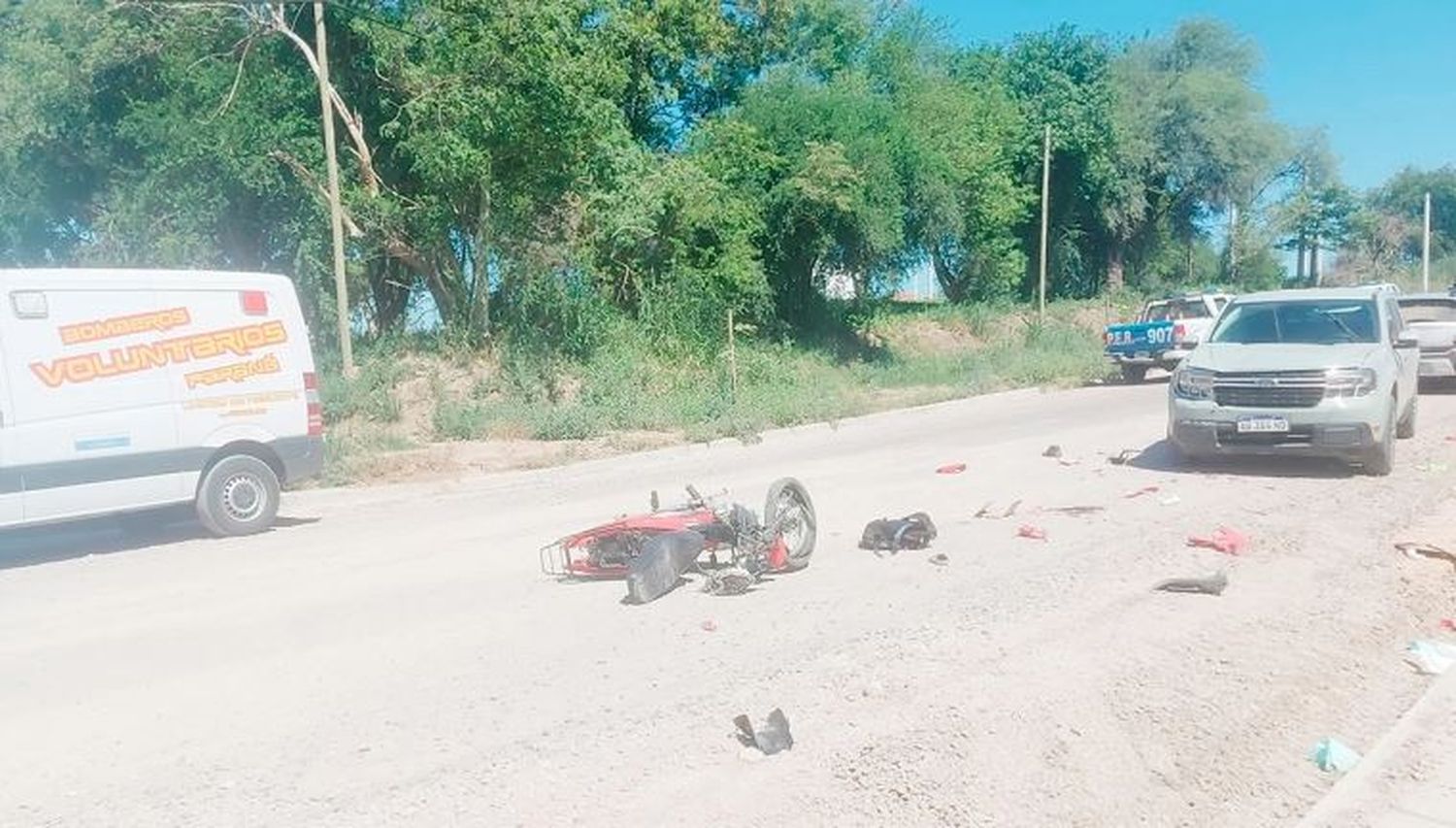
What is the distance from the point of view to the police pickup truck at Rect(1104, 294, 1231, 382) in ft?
79.7

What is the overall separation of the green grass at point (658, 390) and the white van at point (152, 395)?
3039 millimetres

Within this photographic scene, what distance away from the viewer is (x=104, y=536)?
11.4 m

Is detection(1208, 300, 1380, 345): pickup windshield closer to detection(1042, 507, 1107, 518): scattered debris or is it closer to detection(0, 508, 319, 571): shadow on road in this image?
detection(1042, 507, 1107, 518): scattered debris

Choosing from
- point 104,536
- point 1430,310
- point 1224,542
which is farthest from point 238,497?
point 1430,310

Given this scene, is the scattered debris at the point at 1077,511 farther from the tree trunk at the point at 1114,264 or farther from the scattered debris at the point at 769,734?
the tree trunk at the point at 1114,264

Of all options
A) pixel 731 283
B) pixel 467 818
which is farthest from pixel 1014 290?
pixel 467 818

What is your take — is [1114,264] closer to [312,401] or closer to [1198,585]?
[312,401]

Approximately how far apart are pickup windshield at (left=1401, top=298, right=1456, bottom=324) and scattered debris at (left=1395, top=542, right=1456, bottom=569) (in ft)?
43.9

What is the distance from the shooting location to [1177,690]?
5.42 m

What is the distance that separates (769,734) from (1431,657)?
367cm

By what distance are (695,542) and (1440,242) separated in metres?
83.0

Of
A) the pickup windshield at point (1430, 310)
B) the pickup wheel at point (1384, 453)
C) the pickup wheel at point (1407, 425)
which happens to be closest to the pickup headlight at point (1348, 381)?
the pickup wheel at point (1384, 453)

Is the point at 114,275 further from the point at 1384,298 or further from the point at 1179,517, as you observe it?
the point at 1384,298

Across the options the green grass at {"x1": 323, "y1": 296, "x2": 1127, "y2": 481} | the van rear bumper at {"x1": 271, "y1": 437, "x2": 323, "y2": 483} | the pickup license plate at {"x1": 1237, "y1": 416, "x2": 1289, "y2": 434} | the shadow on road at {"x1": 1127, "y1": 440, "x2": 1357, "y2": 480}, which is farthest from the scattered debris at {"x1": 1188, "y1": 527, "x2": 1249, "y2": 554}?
the green grass at {"x1": 323, "y1": 296, "x2": 1127, "y2": 481}
